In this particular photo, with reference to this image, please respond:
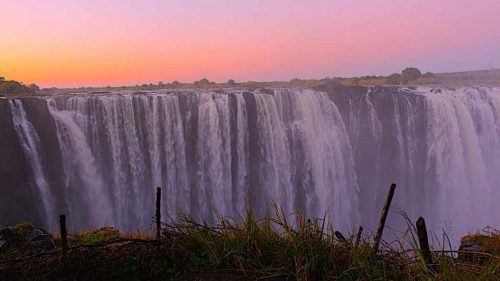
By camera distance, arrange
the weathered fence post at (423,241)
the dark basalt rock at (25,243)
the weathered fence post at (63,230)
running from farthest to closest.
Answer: the dark basalt rock at (25,243)
the weathered fence post at (63,230)
the weathered fence post at (423,241)

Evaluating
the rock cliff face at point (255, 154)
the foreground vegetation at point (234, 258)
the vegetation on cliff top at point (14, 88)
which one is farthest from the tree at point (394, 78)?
the foreground vegetation at point (234, 258)

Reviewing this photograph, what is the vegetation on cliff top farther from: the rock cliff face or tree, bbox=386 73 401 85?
tree, bbox=386 73 401 85

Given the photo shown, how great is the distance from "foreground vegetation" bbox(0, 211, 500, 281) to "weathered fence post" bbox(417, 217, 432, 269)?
0.13 meters

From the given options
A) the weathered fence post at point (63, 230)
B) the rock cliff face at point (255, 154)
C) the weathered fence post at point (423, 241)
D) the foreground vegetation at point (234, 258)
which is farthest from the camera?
the rock cliff face at point (255, 154)

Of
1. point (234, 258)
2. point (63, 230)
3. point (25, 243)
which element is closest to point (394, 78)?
point (234, 258)

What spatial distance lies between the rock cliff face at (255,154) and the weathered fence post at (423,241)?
1138 centimetres

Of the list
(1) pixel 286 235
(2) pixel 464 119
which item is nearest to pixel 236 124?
(2) pixel 464 119

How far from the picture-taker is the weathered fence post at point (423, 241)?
9.50ft

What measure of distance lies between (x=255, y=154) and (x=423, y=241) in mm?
16275

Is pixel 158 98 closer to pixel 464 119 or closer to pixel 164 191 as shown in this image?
pixel 164 191

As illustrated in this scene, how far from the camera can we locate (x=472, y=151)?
75.3 ft

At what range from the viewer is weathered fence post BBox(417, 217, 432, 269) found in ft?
9.50

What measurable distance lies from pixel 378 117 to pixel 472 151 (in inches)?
210

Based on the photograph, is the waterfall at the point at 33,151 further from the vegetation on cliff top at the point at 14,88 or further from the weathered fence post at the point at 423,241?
the weathered fence post at the point at 423,241
